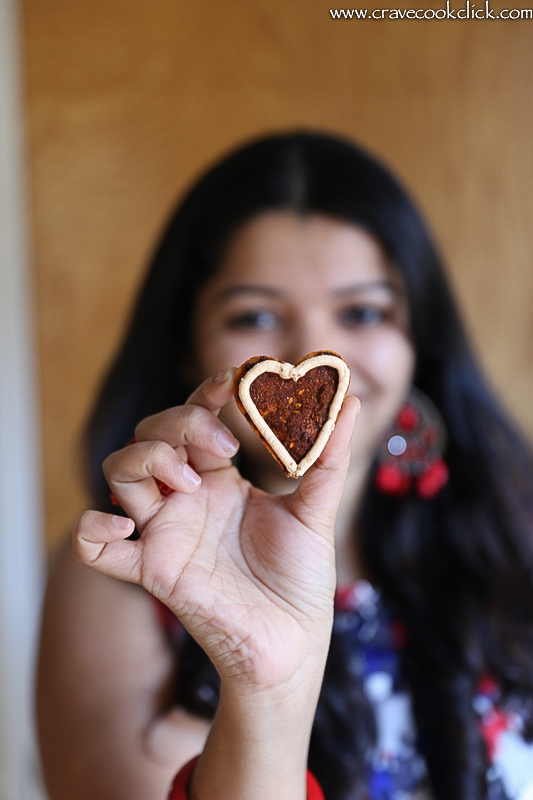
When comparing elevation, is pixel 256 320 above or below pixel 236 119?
below

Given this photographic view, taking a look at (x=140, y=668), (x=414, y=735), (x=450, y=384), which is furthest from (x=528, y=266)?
(x=140, y=668)

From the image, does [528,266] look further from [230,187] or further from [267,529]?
[267,529]

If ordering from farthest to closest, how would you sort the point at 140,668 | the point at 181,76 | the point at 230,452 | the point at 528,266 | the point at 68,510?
the point at 68,510 < the point at 528,266 < the point at 181,76 < the point at 140,668 < the point at 230,452

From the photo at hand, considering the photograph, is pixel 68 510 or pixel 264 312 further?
pixel 68 510

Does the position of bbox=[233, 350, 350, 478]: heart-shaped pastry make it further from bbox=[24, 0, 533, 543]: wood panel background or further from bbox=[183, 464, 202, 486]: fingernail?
bbox=[24, 0, 533, 543]: wood panel background

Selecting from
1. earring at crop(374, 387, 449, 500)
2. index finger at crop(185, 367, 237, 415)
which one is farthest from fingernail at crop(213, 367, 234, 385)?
earring at crop(374, 387, 449, 500)

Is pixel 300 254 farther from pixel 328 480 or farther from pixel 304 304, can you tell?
pixel 328 480

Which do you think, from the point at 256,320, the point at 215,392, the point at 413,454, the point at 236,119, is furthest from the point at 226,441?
the point at 236,119
